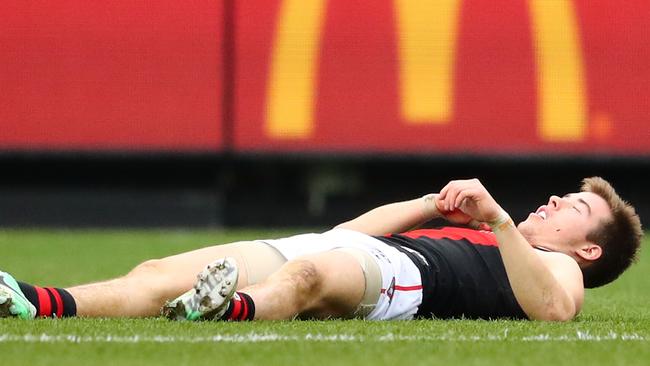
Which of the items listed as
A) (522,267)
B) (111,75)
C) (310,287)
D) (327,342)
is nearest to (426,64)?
(111,75)

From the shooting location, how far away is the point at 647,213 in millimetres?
11633

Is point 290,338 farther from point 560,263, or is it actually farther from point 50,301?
point 560,263

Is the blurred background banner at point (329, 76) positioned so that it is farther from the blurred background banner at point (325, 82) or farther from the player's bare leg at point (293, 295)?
the player's bare leg at point (293, 295)

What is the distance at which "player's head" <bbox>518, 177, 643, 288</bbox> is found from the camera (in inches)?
205

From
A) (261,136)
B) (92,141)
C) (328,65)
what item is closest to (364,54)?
(328,65)

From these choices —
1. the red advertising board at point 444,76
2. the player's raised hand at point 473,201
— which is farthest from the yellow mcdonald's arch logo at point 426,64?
the player's raised hand at point 473,201

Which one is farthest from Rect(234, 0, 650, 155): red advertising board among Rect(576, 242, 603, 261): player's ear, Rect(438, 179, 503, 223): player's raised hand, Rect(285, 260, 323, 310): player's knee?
Rect(285, 260, 323, 310): player's knee

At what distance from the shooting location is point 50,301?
183 inches

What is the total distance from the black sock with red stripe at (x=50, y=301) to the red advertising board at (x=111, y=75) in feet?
20.3

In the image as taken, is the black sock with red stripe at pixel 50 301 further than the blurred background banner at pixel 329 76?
No

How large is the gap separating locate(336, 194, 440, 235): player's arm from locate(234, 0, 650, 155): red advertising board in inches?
215

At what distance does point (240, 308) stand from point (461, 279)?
0.82 m

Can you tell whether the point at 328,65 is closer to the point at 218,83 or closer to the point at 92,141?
the point at 218,83

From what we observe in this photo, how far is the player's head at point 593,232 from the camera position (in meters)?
5.21
